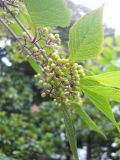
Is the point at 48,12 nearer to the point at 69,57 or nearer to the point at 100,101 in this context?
the point at 69,57

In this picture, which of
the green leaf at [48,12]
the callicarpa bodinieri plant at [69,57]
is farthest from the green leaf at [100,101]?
the green leaf at [48,12]

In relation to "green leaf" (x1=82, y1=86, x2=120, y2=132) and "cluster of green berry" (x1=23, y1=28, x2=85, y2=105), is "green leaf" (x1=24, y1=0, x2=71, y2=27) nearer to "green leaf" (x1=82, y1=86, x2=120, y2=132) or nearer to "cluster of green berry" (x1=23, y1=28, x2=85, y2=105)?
"cluster of green berry" (x1=23, y1=28, x2=85, y2=105)

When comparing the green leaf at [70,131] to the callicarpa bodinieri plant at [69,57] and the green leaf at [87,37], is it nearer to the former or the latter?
the callicarpa bodinieri plant at [69,57]

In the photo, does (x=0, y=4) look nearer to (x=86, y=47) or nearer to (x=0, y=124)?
(x=86, y=47)

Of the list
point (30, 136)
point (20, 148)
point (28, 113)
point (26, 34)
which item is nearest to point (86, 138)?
point (28, 113)

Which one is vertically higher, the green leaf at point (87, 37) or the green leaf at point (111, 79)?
the green leaf at point (87, 37)

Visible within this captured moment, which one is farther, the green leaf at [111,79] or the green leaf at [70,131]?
the green leaf at [70,131]

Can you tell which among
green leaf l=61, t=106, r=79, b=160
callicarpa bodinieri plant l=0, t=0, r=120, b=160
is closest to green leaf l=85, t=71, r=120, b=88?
callicarpa bodinieri plant l=0, t=0, r=120, b=160
